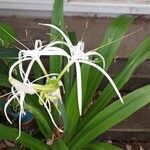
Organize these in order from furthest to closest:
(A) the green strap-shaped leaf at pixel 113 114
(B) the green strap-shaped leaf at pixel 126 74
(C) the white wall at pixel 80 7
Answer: (C) the white wall at pixel 80 7
(B) the green strap-shaped leaf at pixel 126 74
(A) the green strap-shaped leaf at pixel 113 114

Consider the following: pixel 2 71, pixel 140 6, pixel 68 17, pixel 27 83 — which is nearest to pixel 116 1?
pixel 140 6

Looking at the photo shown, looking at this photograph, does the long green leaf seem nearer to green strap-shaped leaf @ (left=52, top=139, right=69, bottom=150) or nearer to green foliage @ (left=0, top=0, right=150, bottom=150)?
green foliage @ (left=0, top=0, right=150, bottom=150)

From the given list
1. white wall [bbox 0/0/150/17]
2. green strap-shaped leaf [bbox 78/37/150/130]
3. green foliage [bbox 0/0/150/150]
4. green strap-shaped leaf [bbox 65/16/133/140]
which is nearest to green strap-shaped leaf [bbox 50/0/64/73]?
green foliage [bbox 0/0/150/150]

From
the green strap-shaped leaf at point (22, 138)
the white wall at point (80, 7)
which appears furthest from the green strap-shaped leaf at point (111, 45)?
the white wall at point (80, 7)

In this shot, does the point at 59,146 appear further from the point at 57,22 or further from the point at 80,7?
the point at 80,7

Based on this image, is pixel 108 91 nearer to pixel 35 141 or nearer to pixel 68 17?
pixel 35 141

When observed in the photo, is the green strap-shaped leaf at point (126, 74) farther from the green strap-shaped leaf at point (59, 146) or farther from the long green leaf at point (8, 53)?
the long green leaf at point (8, 53)
